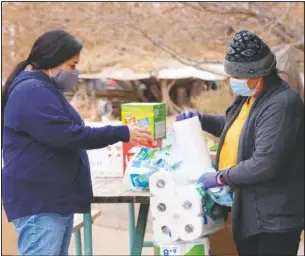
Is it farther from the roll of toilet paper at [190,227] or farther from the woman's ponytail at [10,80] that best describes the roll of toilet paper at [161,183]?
the woman's ponytail at [10,80]

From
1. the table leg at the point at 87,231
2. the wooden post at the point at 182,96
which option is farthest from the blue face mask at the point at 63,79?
the wooden post at the point at 182,96

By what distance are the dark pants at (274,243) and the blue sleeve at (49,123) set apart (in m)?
0.78

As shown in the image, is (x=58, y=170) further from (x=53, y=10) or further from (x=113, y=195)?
(x=53, y=10)

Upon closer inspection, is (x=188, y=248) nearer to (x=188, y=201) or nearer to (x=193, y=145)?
(x=188, y=201)

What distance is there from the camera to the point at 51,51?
302 cm

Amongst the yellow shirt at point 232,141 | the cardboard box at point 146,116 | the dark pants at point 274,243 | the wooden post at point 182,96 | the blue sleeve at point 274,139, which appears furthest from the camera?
the wooden post at point 182,96

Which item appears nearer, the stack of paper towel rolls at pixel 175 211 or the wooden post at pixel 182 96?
the stack of paper towel rolls at pixel 175 211

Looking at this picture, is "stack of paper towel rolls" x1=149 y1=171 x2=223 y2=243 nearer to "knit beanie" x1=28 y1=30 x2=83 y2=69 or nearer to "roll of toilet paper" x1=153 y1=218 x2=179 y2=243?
"roll of toilet paper" x1=153 y1=218 x2=179 y2=243

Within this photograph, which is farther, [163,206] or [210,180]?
[163,206]

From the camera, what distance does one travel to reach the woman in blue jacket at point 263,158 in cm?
260

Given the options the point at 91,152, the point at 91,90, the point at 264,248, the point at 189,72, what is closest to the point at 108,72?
the point at 91,90

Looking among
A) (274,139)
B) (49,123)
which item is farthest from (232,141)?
(49,123)

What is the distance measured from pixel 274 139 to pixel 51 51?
1.04 m

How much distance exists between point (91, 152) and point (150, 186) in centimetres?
91
